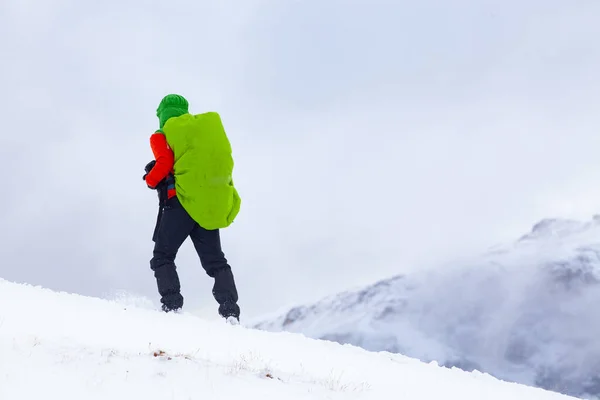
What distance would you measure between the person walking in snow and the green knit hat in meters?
0.11

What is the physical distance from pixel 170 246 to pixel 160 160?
1255 mm

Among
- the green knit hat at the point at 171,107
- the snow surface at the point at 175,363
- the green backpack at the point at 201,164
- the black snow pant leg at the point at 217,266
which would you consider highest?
the green knit hat at the point at 171,107

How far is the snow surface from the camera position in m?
3.70

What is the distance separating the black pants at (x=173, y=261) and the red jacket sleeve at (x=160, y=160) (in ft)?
A: 1.32

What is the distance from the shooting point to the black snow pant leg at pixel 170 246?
27.3ft

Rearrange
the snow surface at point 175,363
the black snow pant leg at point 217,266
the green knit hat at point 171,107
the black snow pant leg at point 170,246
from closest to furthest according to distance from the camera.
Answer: the snow surface at point 175,363
the black snow pant leg at point 170,246
the black snow pant leg at point 217,266
the green knit hat at point 171,107

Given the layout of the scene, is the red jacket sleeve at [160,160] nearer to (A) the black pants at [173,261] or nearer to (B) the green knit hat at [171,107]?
(A) the black pants at [173,261]

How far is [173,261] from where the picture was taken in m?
8.56

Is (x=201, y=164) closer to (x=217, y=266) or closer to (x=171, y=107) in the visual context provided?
(x=171, y=107)

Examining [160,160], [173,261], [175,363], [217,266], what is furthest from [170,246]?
[175,363]

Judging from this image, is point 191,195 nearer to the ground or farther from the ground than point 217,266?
farther from the ground

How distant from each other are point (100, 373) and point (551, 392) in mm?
5826

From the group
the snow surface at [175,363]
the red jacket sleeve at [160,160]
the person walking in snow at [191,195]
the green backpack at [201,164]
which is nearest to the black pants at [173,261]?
the person walking in snow at [191,195]

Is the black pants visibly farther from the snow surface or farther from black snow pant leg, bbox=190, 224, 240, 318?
the snow surface
